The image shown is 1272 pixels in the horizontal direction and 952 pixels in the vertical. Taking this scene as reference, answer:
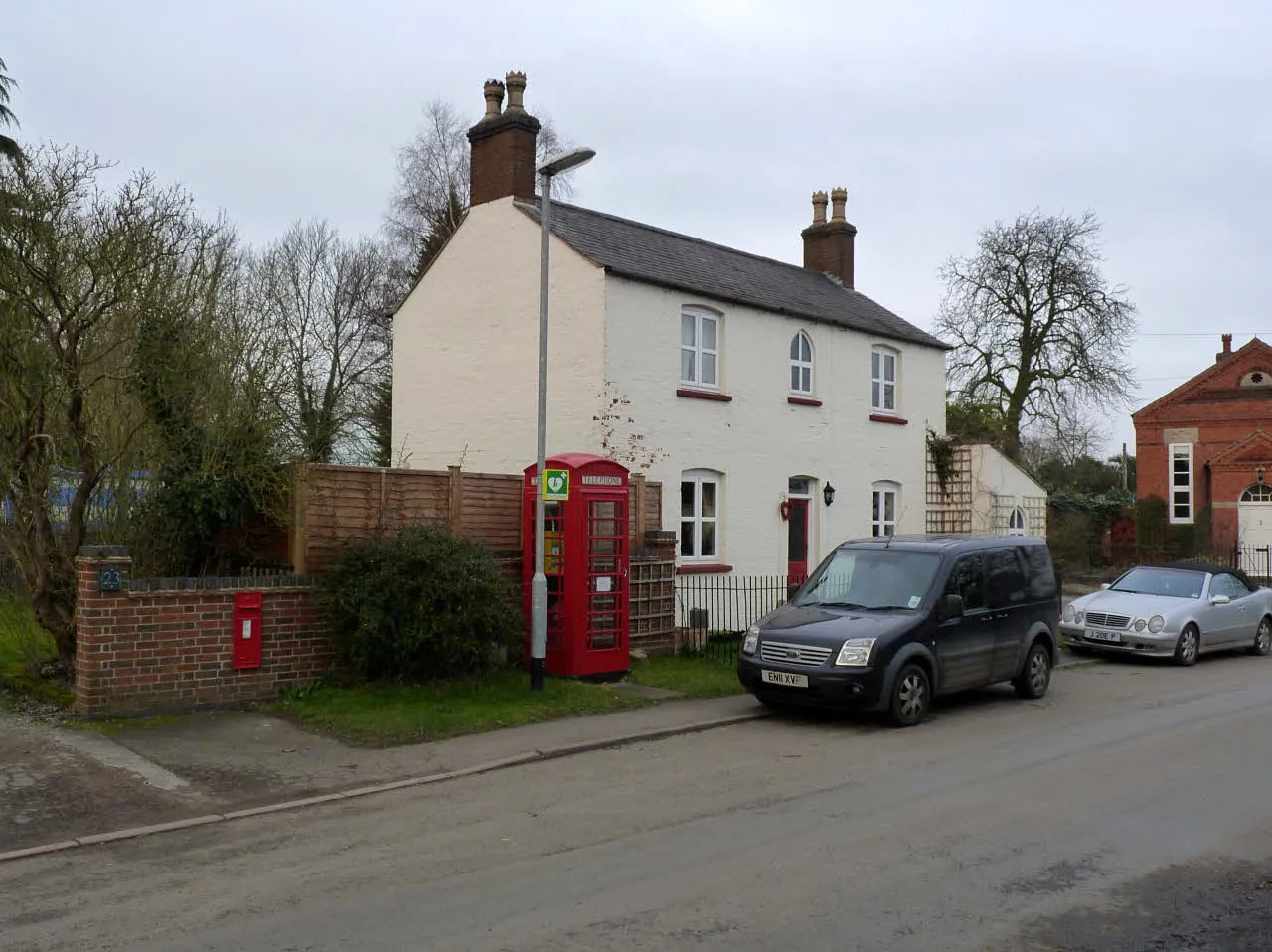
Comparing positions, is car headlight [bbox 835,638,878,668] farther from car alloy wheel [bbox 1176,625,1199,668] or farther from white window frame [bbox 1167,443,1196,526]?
white window frame [bbox 1167,443,1196,526]

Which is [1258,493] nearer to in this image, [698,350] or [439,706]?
[698,350]

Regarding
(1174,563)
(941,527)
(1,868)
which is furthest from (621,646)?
(941,527)

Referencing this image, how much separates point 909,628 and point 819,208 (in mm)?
17069

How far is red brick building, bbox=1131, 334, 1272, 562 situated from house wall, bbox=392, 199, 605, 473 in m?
34.4

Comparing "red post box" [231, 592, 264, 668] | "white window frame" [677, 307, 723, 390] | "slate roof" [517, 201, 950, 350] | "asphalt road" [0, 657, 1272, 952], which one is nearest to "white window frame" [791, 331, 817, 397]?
"slate roof" [517, 201, 950, 350]

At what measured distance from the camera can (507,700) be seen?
11.7 m

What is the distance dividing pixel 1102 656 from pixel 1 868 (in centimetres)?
1549

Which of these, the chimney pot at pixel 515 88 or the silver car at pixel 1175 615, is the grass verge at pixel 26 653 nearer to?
the chimney pot at pixel 515 88

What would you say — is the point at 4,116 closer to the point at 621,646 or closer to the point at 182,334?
the point at 182,334

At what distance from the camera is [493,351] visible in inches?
749

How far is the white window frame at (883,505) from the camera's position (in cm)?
2264

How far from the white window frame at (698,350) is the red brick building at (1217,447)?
3174 cm

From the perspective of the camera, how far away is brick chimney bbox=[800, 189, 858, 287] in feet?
84.8

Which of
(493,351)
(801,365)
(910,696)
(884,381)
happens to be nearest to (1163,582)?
(884,381)
